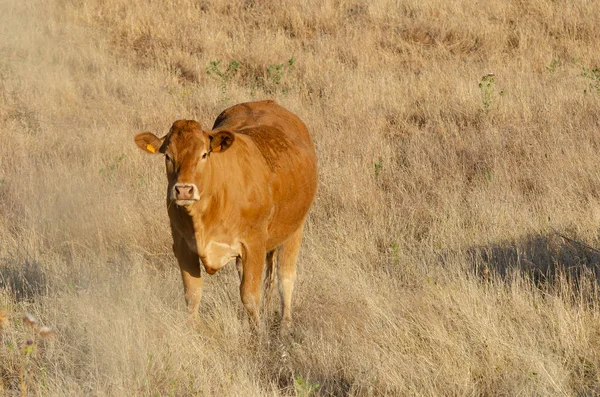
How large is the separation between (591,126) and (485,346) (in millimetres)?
5571

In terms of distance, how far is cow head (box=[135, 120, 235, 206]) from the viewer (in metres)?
4.77

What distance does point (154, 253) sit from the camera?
7.25 metres

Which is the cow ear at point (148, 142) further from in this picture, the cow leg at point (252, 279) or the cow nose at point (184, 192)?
the cow leg at point (252, 279)

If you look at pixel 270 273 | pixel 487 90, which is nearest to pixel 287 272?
pixel 270 273

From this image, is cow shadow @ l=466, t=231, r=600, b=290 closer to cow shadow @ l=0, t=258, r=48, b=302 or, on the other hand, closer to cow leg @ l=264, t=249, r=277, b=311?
cow leg @ l=264, t=249, r=277, b=311

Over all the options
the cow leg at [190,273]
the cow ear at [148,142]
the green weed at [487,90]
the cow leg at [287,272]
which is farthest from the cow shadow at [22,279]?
the green weed at [487,90]

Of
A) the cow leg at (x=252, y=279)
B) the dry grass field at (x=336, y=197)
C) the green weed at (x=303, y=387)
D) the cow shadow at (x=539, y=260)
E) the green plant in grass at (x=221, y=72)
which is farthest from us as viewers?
the green plant in grass at (x=221, y=72)

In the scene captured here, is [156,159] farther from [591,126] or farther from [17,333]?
[591,126]

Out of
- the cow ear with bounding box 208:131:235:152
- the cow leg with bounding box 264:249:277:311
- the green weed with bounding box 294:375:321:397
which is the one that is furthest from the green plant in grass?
the green weed with bounding box 294:375:321:397

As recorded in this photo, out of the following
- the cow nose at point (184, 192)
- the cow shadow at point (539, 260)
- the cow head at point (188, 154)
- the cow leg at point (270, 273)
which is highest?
the cow head at point (188, 154)

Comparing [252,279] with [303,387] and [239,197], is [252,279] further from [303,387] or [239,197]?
[303,387]

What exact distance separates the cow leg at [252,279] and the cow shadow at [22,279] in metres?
1.62

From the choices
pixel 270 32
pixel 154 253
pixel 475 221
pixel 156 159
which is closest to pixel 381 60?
pixel 270 32

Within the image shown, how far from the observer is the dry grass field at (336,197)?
4.86 m
